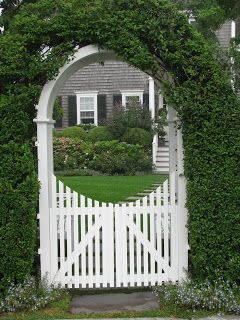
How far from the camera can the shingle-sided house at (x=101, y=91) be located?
23219mm

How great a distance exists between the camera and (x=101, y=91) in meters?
23.7

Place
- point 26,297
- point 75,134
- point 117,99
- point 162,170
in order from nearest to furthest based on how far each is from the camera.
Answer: point 26,297 → point 162,170 → point 75,134 → point 117,99

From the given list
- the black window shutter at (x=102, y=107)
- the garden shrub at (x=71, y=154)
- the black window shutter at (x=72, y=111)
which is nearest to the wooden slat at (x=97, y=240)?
the garden shrub at (x=71, y=154)

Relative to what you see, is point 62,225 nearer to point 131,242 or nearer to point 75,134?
point 131,242

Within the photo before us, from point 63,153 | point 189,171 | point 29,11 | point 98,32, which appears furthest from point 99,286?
point 63,153

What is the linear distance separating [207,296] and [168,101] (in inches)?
88.9

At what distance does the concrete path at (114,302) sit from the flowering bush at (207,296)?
222 millimetres

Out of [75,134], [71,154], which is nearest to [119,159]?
[71,154]

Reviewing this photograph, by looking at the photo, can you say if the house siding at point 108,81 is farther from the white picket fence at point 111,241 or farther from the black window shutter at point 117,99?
the white picket fence at point 111,241

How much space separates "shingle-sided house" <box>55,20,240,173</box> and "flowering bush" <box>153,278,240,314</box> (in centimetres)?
1803

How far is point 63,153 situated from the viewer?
18.1 m

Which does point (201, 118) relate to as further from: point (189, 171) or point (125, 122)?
point (125, 122)

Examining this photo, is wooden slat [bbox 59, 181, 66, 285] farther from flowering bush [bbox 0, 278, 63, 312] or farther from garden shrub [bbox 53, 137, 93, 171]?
garden shrub [bbox 53, 137, 93, 171]

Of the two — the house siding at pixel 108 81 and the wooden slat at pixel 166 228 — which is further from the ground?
the house siding at pixel 108 81
